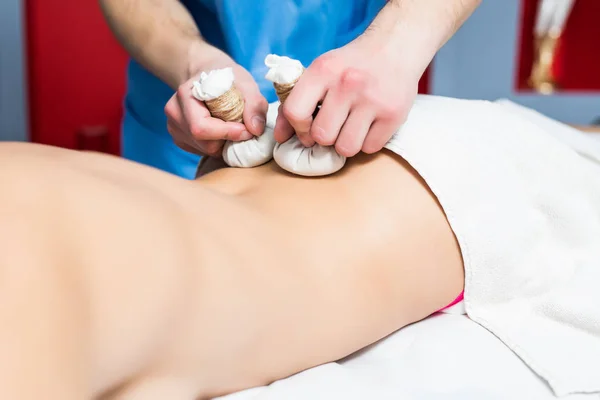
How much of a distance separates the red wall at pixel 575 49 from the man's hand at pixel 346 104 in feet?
8.80

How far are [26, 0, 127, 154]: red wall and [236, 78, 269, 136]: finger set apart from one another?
2.34m

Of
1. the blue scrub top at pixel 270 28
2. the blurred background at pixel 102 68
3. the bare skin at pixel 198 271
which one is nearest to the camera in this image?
the bare skin at pixel 198 271

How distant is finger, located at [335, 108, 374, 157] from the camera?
746mm

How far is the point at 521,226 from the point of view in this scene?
31.3 inches

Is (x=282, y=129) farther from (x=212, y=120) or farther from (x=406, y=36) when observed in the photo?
(x=406, y=36)

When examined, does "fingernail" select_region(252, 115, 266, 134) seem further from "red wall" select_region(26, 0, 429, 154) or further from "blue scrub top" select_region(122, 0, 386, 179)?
"red wall" select_region(26, 0, 429, 154)

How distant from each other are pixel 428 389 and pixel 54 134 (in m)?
2.87

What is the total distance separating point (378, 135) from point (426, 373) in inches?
11.1

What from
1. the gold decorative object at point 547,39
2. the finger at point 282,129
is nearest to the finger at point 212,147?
the finger at point 282,129

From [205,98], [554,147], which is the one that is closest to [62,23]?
[205,98]

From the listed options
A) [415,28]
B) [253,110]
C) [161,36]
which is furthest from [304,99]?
[161,36]

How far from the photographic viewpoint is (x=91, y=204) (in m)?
0.51

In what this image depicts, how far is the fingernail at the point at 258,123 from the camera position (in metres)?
0.83

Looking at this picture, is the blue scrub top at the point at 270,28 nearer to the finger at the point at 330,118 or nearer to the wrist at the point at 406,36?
the wrist at the point at 406,36
